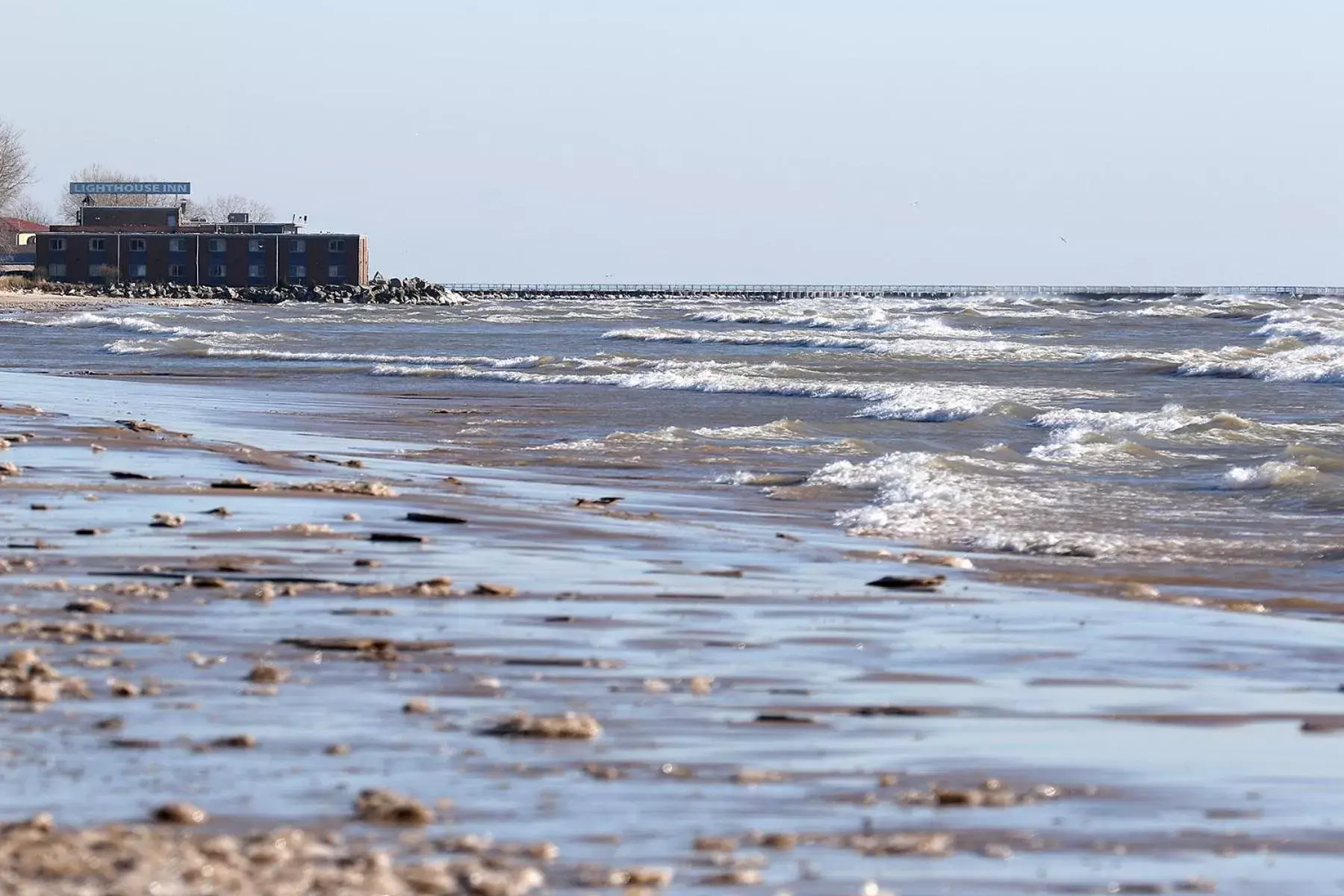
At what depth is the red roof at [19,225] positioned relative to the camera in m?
166

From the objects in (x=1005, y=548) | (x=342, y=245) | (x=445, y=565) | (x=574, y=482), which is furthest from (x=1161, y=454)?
(x=342, y=245)

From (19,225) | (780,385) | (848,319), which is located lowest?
(848,319)

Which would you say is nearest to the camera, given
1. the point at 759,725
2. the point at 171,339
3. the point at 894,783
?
the point at 894,783

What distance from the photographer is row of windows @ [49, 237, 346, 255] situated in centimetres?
14162

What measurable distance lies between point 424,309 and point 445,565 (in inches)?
4399

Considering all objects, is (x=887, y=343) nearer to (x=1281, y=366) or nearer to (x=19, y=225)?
(x=1281, y=366)

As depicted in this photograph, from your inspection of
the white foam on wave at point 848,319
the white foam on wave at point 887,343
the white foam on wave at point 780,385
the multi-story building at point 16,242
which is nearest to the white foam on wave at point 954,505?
the white foam on wave at point 780,385

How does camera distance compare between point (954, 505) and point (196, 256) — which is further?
point (196, 256)

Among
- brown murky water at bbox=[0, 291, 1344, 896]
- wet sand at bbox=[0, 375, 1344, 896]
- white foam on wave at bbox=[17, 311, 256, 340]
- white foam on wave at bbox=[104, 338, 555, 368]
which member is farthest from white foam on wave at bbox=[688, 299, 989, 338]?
wet sand at bbox=[0, 375, 1344, 896]

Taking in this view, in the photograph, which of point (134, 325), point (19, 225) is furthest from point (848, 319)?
point (19, 225)

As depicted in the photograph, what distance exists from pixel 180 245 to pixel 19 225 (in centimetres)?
3346

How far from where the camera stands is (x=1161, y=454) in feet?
75.1

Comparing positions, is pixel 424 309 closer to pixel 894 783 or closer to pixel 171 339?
pixel 171 339

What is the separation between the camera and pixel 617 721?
23.5 ft
